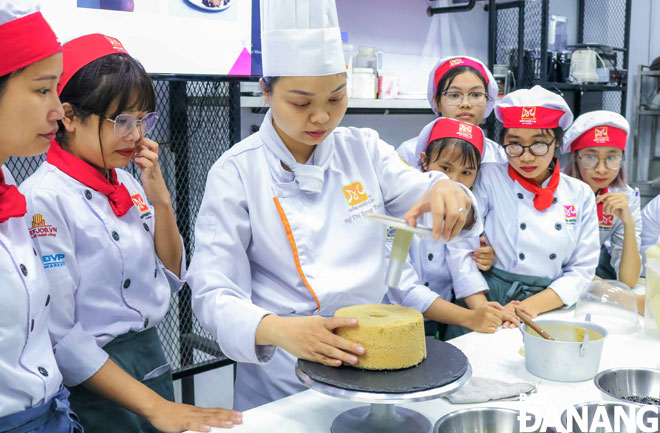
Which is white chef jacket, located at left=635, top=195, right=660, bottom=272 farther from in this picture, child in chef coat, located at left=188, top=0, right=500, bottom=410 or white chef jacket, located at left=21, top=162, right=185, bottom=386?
white chef jacket, located at left=21, top=162, right=185, bottom=386

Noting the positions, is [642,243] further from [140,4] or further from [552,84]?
[140,4]

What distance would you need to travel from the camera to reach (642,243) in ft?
9.16

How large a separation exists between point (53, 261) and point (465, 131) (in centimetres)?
141

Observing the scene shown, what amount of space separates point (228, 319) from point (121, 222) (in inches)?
18.0

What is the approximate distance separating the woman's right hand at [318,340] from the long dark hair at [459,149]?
1.19 metres

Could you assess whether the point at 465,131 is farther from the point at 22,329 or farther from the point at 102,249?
the point at 22,329

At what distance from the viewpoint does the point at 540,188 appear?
7.05 feet

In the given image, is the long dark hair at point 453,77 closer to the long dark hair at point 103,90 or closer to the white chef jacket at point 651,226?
the white chef jacket at point 651,226

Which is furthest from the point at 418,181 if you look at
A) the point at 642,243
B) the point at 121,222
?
the point at 642,243

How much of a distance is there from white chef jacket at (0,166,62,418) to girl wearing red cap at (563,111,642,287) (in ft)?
6.63

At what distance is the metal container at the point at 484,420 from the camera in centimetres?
117

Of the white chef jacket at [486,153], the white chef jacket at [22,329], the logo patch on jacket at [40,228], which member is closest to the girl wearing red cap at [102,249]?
the logo patch on jacket at [40,228]

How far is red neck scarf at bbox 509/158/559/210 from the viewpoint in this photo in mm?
2121

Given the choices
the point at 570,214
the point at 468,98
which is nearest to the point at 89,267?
the point at 570,214
